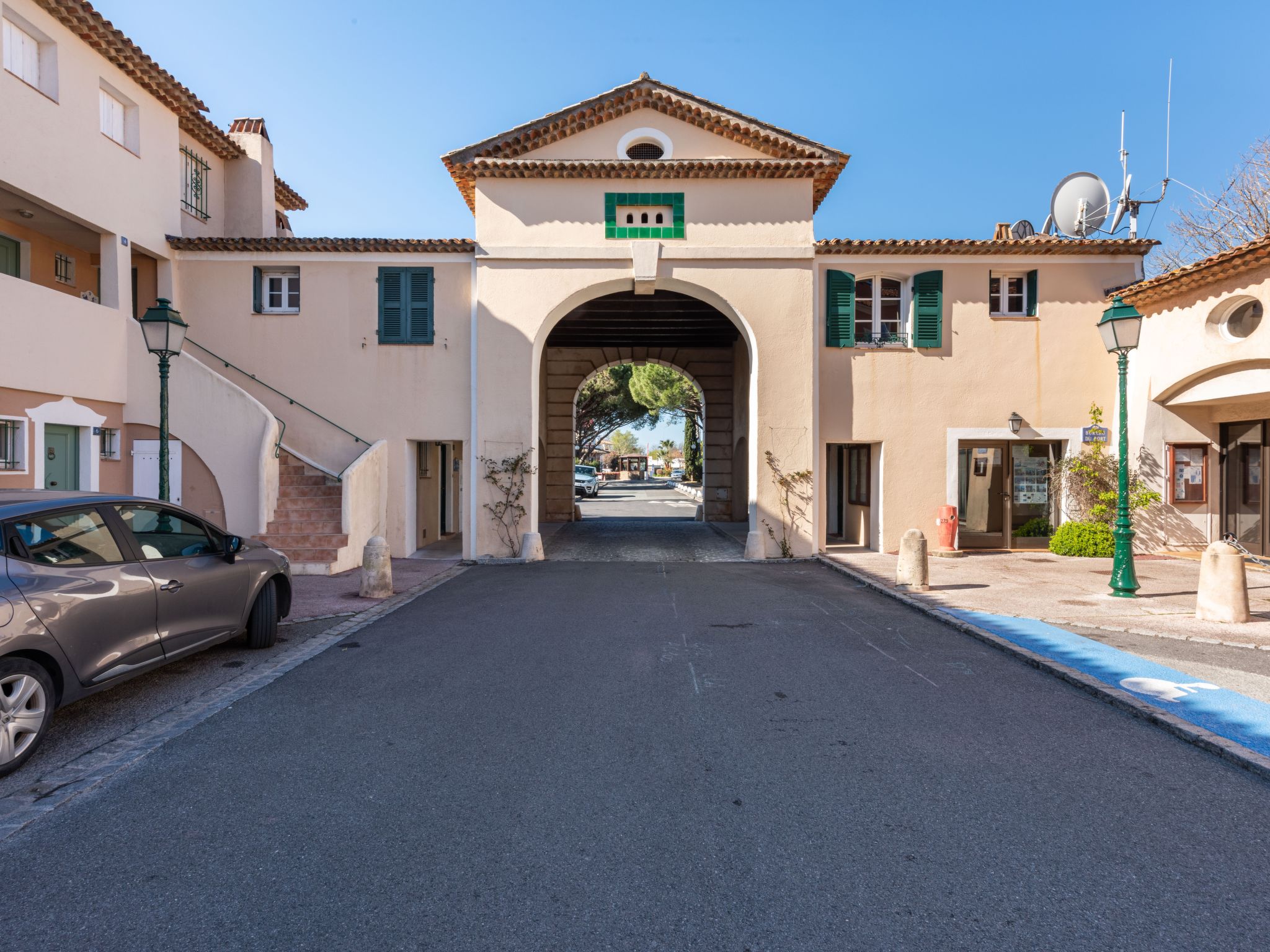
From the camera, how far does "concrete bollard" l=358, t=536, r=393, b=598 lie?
9594 mm

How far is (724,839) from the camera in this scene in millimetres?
3301

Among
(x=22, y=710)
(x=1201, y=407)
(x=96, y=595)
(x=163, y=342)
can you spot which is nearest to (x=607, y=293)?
(x=163, y=342)

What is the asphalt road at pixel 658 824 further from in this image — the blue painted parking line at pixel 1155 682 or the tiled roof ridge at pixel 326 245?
the tiled roof ridge at pixel 326 245

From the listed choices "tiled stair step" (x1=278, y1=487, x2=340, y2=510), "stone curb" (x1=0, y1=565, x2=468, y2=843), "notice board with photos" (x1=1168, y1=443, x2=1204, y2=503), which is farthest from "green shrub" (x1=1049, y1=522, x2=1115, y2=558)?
"tiled stair step" (x1=278, y1=487, x2=340, y2=510)

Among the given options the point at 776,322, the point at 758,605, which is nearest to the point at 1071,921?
the point at 758,605

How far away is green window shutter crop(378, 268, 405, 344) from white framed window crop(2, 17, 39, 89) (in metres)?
5.43

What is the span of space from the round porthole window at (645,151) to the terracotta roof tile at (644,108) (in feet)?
2.04

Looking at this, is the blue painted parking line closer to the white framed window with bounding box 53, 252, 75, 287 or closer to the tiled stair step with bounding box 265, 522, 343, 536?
the tiled stair step with bounding box 265, 522, 343, 536

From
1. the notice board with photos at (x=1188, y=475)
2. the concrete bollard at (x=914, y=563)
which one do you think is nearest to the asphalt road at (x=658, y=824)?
the concrete bollard at (x=914, y=563)

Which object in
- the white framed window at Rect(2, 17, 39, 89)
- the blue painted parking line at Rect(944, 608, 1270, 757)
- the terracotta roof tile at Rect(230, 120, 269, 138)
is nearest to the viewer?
the blue painted parking line at Rect(944, 608, 1270, 757)

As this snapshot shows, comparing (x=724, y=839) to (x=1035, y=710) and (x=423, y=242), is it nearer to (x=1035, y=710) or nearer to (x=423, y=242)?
(x=1035, y=710)

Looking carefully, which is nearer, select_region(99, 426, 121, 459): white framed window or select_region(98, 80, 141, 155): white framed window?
select_region(98, 80, 141, 155): white framed window

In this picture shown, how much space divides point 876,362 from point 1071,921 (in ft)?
40.8

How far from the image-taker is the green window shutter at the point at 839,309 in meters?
14.0
